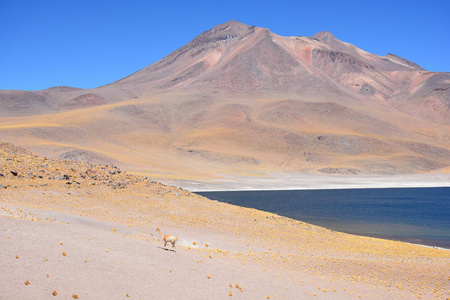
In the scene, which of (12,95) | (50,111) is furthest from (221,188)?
(12,95)

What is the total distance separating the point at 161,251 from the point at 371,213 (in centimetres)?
4136

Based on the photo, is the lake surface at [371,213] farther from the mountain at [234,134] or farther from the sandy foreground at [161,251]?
the mountain at [234,134]

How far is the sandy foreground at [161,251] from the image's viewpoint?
1186 centimetres

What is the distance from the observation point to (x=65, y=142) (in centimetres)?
11075

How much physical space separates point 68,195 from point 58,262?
59.0ft

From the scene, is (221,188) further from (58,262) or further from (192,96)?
(192,96)

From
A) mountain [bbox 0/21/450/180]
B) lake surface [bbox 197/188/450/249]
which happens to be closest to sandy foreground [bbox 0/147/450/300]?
lake surface [bbox 197/188/450/249]

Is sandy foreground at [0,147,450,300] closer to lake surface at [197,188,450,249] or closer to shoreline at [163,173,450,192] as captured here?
lake surface at [197,188,450,249]

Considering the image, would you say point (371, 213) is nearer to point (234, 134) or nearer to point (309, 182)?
point (309, 182)

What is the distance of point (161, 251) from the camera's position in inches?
629

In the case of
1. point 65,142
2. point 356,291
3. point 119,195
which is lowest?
point 356,291

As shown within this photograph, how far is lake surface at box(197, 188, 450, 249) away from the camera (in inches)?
1513

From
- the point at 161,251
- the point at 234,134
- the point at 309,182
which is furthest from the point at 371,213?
the point at 234,134

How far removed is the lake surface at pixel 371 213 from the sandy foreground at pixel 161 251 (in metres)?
9.17
